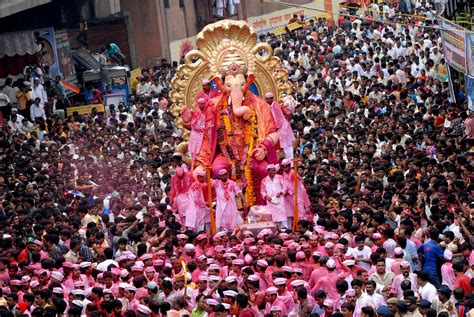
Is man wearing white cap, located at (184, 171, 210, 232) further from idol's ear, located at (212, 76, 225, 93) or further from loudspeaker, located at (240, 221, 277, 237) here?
idol's ear, located at (212, 76, 225, 93)

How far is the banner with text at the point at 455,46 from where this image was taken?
2094 cm

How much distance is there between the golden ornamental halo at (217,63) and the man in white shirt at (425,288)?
6.10 meters

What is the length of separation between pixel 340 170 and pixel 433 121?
10.4ft

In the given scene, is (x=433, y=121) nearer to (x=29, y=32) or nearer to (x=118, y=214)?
(x=118, y=214)

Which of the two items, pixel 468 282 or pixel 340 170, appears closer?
pixel 468 282

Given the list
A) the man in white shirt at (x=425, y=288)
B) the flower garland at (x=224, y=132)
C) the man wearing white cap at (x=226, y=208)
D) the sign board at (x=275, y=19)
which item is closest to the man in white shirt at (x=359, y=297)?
the man in white shirt at (x=425, y=288)

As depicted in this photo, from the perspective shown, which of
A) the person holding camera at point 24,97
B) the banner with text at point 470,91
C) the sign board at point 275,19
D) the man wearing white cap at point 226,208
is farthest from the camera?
the sign board at point 275,19

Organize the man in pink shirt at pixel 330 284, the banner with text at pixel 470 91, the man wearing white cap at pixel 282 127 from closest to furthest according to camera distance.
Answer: the man in pink shirt at pixel 330 284
the man wearing white cap at pixel 282 127
the banner with text at pixel 470 91

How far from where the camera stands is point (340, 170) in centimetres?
1950

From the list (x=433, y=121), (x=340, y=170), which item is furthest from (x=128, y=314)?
(x=433, y=121)

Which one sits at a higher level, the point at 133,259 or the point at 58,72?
the point at 58,72

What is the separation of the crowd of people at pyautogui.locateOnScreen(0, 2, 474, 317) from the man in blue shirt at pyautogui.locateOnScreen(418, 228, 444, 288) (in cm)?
2

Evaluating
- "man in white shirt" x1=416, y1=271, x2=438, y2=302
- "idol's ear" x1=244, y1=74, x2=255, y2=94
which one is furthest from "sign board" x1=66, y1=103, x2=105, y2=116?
"man in white shirt" x1=416, y1=271, x2=438, y2=302

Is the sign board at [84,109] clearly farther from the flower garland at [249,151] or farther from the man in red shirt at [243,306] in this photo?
the man in red shirt at [243,306]
